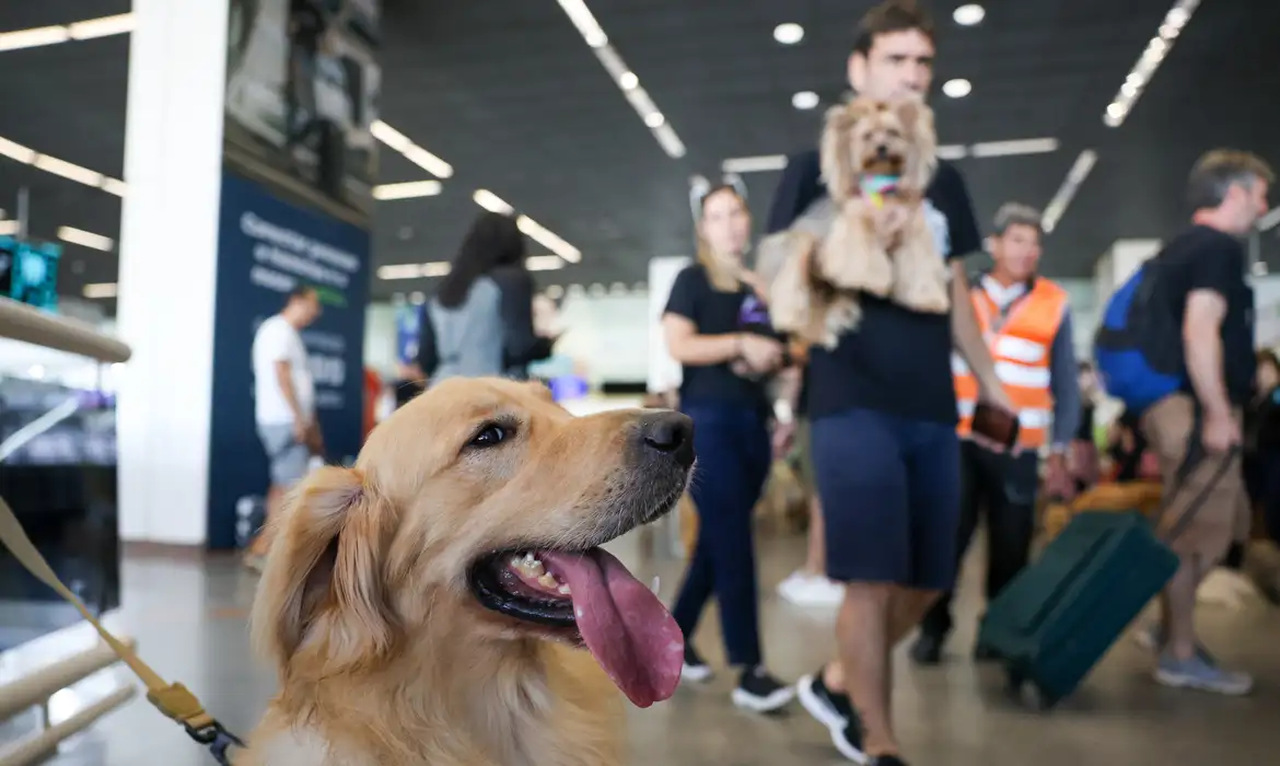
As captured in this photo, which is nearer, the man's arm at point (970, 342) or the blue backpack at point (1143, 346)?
the man's arm at point (970, 342)

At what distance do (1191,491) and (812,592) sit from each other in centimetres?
219

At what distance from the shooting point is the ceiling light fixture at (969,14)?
23.7 ft

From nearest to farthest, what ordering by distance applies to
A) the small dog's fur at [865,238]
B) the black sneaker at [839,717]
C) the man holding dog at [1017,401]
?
the small dog's fur at [865,238] → the black sneaker at [839,717] → the man holding dog at [1017,401]

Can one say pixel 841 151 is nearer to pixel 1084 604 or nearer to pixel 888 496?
pixel 888 496

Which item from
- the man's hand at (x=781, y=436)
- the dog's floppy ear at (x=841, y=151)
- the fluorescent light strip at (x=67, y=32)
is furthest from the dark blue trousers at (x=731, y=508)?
the fluorescent light strip at (x=67, y=32)

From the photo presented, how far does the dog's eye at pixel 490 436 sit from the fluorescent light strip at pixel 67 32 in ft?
26.3

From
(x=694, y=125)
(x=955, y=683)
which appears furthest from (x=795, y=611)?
(x=694, y=125)

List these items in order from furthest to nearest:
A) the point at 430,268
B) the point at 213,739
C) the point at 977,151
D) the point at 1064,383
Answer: the point at 430,268 < the point at 977,151 < the point at 1064,383 < the point at 213,739

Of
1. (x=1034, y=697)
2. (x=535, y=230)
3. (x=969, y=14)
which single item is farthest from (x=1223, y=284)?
(x=535, y=230)

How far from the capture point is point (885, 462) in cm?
214

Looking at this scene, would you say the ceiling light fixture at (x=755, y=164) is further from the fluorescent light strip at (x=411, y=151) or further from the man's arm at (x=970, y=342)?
the man's arm at (x=970, y=342)

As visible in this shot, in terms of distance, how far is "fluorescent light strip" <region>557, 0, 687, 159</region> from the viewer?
7562 millimetres

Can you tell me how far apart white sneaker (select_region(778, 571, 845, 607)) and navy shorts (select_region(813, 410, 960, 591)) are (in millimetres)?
2732

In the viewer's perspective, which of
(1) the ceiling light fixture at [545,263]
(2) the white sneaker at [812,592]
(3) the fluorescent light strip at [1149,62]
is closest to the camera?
(2) the white sneaker at [812,592]
